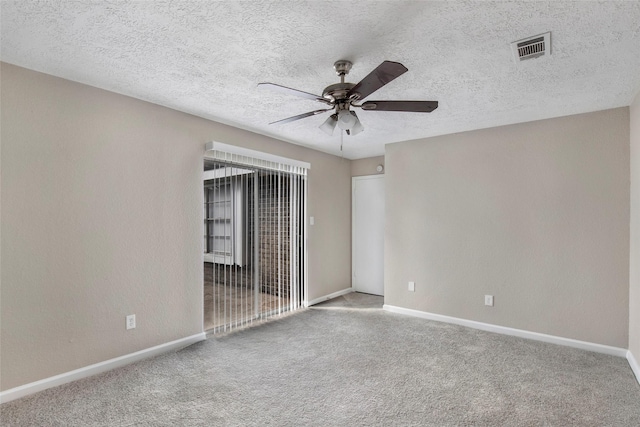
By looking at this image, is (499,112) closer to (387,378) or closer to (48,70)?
(387,378)

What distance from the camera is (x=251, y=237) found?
4.14 metres

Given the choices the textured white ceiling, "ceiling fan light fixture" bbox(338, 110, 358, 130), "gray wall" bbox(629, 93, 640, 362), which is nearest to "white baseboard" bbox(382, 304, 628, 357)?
"gray wall" bbox(629, 93, 640, 362)

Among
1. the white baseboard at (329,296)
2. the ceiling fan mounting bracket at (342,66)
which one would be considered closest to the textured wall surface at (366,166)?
the white baseboard at (329,296)

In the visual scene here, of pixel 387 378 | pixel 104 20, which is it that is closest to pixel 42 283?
pixel 104 20

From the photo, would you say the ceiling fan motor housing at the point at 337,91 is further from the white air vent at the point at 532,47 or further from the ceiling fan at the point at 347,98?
the white air vent at the point at 532,47

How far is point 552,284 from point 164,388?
3774 millimetres

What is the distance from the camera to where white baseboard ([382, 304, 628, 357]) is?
316 cm

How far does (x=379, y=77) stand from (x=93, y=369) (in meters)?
3.11

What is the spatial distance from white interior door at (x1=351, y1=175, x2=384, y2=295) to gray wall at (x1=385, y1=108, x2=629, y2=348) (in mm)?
763

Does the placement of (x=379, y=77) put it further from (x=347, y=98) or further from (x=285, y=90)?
(x=285, y=90)

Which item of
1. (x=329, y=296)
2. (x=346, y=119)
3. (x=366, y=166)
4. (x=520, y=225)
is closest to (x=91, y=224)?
(x=346, y=119)

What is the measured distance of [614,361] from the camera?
9.80 feet

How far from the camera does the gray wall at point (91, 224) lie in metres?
2.35

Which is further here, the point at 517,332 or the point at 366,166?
the point at 366,166
